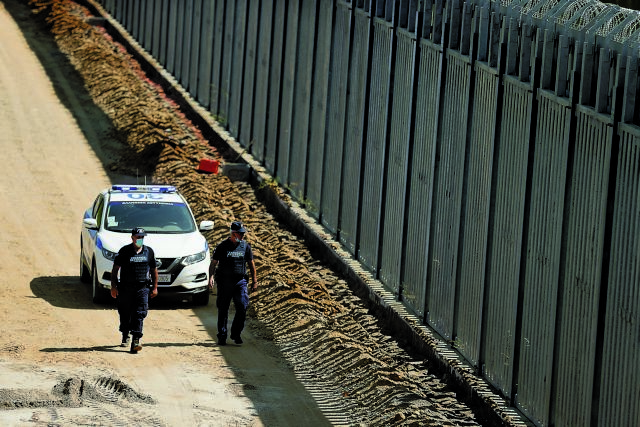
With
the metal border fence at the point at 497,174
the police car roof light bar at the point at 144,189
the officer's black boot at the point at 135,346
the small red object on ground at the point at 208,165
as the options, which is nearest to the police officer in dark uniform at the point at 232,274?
the officer's black boot at the point at 135,346

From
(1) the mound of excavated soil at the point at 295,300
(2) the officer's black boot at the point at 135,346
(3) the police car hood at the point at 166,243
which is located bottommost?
(2) the officer's black boot at the point at 135,346

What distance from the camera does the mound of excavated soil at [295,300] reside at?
15.0m

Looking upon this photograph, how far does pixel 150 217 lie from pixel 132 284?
3318mm

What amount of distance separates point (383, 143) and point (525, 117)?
5164 millimetres

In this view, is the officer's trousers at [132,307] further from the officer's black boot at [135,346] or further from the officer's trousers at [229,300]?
the officer's trousers at [229,300]

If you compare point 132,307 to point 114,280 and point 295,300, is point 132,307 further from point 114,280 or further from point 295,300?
point 295,300

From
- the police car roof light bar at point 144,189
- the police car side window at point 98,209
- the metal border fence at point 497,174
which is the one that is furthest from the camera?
the police car roof light bar at point 144,189

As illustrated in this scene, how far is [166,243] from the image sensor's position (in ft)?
64.6

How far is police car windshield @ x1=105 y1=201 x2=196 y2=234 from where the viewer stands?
20172mm

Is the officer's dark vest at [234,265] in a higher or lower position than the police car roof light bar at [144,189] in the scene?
lower

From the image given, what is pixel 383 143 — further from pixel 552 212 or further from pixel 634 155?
pixel 634 155

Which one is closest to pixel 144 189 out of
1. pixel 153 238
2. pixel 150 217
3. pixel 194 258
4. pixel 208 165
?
pixel 150 217

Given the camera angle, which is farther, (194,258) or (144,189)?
(144,189)

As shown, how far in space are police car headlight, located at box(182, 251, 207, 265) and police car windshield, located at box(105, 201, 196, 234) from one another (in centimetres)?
71
